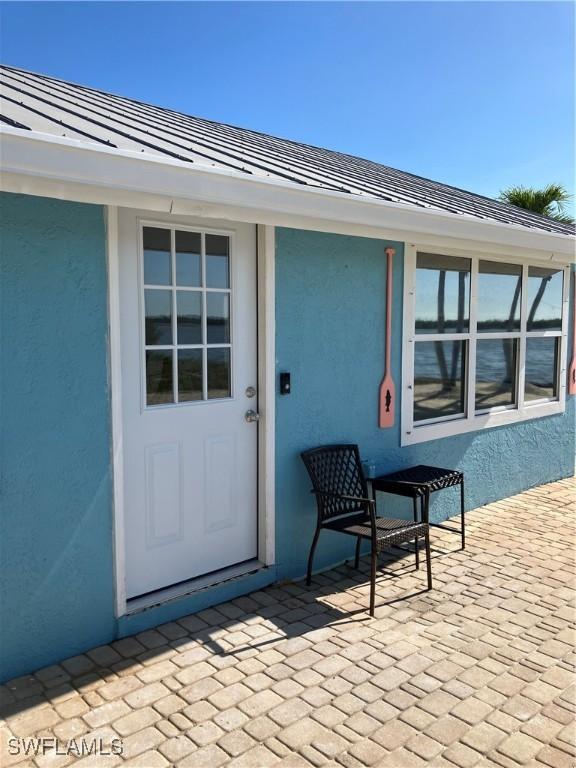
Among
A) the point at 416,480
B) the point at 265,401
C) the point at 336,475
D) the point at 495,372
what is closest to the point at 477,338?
the point at 495,372

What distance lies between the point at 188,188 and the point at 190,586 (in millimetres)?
2343

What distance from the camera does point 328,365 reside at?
172 inches

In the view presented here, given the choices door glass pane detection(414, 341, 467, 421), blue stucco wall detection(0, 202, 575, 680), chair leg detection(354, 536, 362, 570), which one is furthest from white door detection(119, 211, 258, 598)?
door glass pane detection(414, 341, 467, 421)

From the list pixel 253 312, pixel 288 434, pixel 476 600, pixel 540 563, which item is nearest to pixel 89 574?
pixel 288 434

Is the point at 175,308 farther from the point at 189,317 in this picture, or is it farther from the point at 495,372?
the point at 495,372

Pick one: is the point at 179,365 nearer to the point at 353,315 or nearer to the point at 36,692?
the point at 353,315

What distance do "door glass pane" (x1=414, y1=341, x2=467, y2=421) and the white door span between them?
183 centimetres

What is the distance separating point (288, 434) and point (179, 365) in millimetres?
954

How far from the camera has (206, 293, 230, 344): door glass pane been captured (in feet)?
12.3

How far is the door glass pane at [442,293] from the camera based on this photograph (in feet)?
16.8

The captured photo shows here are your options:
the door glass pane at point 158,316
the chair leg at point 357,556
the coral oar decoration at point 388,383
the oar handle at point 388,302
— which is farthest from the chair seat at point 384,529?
the door glass pane at point 158,316

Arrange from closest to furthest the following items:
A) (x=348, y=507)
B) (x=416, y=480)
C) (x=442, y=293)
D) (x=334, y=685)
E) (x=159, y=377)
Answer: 1. (x=334, y=685)
2. (x=159, y=377)
3. (x=348, y=507)
4. (x=416, y=480)
5. (x=442, y=293)

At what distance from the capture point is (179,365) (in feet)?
11.9

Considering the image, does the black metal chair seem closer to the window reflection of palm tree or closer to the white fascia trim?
the white fascia trim
